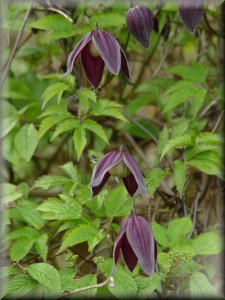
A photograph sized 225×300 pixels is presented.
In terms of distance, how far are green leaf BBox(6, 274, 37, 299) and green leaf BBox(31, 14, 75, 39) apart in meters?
0.65

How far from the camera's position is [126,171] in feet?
4.13

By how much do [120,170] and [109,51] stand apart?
236 millimetres

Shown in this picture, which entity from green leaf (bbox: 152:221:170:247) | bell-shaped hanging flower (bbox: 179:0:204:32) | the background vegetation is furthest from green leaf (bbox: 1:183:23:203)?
bell-shaped hanging flower (bbox: 179:0:204:32)

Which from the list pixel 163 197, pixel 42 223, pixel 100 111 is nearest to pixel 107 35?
pixel 100 111

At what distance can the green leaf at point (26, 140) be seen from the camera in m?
1.77

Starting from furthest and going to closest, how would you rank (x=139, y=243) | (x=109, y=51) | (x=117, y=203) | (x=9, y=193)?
(x=9, y=193)
(x=117, y=203)
(x=109, y=51)
(x=139, y=243)

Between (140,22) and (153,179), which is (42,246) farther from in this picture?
(140,22)

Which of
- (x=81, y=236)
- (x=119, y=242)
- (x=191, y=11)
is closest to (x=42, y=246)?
(x=81, y=236)

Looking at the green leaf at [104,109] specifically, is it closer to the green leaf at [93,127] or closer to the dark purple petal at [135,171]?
the green leaf at [93,127]

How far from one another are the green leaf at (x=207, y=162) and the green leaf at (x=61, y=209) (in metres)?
0.29

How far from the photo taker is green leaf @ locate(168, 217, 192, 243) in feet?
4.94

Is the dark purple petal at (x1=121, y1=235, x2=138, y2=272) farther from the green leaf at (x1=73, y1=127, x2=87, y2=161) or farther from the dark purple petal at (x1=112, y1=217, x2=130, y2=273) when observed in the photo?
the green leaf at (x1=73, y1=127, x2=87, y2=161)

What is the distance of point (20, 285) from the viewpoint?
4.47 feet

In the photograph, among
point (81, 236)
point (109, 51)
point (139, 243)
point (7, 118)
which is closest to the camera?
point (139, 243)
